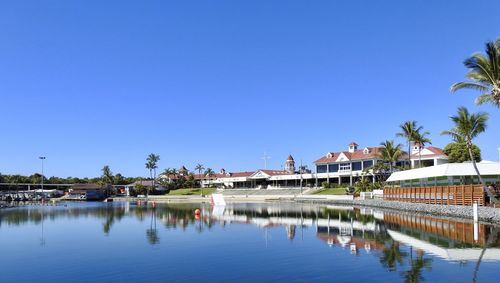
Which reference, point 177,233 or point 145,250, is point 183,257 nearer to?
point 145,250

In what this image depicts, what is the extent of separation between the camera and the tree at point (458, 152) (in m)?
83.4

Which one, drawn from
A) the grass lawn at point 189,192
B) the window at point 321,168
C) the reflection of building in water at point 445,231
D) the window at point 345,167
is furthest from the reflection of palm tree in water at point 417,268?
the grass lawn at point 189,192

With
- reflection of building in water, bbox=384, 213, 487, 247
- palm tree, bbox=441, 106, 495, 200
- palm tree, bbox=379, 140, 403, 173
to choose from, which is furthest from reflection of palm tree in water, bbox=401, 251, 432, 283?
palm tree, bbox=379, 140, 403, 173

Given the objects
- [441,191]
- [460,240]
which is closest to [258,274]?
[460,240]

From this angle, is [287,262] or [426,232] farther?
[426,232]

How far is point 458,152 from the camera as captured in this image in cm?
8438

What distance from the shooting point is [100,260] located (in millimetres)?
21062

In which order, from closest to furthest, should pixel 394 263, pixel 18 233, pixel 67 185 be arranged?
pixel 394 263
pixel 18 233
pixel 67 185

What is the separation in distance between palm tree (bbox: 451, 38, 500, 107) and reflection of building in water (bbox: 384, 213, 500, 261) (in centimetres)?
853

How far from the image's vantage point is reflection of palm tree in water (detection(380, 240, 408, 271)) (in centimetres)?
1791

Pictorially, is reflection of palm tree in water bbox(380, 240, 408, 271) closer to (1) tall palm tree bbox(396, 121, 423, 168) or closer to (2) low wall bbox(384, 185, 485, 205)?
(2) low wall bbox(384, 185, 485, 205)

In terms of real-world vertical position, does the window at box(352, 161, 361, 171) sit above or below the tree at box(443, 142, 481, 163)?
below

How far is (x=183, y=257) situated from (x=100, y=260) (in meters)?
3.69

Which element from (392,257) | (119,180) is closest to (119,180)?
(119,180)
